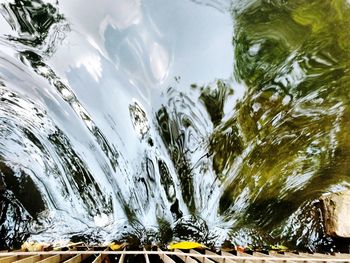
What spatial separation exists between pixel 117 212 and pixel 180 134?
176 cm

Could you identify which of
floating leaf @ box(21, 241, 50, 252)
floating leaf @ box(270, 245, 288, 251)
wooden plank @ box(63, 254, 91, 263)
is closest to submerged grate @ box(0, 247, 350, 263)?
wooden plank @ box(63, 254, 91, 263)

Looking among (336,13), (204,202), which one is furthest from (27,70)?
(336,13)

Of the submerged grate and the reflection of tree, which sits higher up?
the reflection of tree

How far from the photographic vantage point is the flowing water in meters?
3.70

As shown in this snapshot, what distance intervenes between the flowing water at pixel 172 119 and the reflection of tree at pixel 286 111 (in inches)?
0.6

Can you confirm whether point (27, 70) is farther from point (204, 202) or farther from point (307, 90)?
point (307, 90)

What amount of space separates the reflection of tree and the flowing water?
0.02 meters

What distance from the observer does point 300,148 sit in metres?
4.25

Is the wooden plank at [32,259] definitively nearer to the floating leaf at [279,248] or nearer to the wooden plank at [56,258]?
the wooden plank at [56,258]

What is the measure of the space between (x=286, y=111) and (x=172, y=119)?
1.61 metres

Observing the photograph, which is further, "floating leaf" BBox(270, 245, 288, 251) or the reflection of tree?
"floating leaf" BBox(270, 245, 288, 251)

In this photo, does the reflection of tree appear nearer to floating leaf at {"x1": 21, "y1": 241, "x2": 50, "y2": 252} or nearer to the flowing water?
the flowing water

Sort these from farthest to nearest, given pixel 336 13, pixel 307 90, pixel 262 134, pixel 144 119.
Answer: pixel 144 119, pixel 262 134, pixel 307 90, pixel 336 13

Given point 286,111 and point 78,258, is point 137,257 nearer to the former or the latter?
point 78,258
